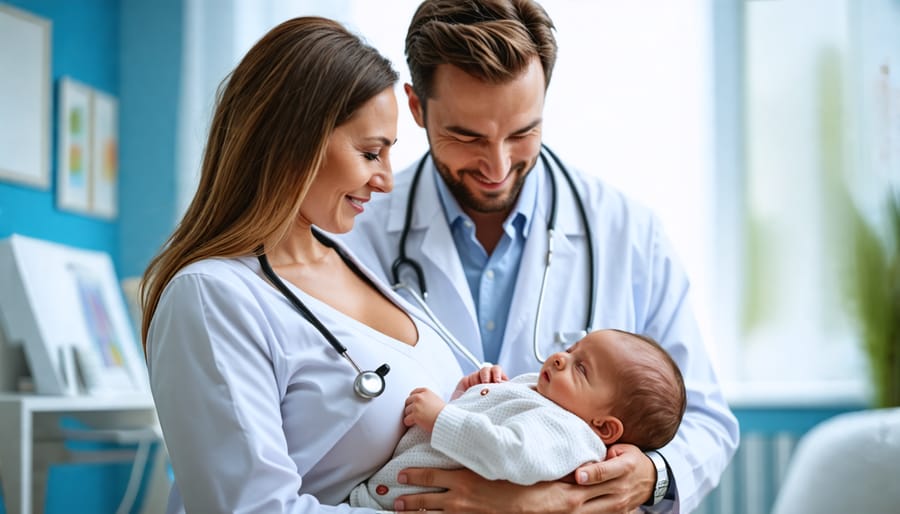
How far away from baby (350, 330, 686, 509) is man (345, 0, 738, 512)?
268 mm

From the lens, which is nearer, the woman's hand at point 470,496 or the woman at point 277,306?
the woman at point 277,306

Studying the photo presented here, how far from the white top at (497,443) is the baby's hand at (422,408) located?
15 millimetres

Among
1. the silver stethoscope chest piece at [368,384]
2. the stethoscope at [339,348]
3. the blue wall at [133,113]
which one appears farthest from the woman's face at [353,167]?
the blue wall at [133,113]

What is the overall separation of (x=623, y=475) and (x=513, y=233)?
0.69m

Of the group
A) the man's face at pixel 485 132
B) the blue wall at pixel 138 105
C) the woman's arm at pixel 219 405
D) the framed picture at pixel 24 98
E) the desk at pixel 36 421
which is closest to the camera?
the woman's arm at pixel 219 405

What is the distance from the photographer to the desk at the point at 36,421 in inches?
96.7

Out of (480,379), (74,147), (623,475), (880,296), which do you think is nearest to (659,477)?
(623,475)

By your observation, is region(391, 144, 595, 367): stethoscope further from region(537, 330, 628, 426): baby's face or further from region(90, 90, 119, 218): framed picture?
region(90, 90, 119, 218): framed picture

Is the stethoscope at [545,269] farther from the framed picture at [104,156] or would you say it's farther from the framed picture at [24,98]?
the framed picture at [104,156]

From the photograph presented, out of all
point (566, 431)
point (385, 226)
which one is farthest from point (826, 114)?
point (566, 431)

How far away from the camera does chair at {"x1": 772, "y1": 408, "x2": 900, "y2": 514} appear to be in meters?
2.20

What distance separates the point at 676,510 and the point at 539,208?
0.72 meters

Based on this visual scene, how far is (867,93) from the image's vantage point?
3.49m

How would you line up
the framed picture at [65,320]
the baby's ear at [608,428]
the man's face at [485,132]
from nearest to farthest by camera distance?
the baby's ear at [608,428]
the man's face at [485,132]
the framed picture at [65,320]
